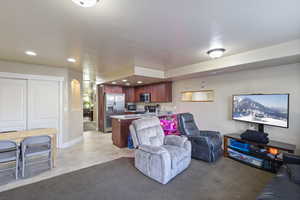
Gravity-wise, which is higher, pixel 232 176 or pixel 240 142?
pixel 240 142

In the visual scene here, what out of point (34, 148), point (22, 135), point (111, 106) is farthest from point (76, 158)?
point (111, 106)

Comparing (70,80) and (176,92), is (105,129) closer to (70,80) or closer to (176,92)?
(70,80)

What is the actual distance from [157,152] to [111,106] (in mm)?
4511

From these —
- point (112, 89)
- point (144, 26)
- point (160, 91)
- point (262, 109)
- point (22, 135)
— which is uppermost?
point (144, 26)

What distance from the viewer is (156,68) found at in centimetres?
468

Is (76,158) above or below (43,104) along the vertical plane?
below

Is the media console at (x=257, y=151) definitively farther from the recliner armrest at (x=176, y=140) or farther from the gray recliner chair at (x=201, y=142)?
the recliner armrest at (x=176, y=140)

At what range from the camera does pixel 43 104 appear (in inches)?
169

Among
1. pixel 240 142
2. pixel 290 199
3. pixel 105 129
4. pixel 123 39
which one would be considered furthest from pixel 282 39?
pixel 105 129

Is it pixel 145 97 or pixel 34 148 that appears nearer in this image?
pixel 34 148

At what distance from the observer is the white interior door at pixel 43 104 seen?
409 centimetres

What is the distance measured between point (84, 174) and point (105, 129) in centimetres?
374

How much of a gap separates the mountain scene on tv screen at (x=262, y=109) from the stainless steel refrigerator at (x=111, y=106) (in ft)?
15.7

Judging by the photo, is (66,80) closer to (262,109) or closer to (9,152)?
(9,152)
